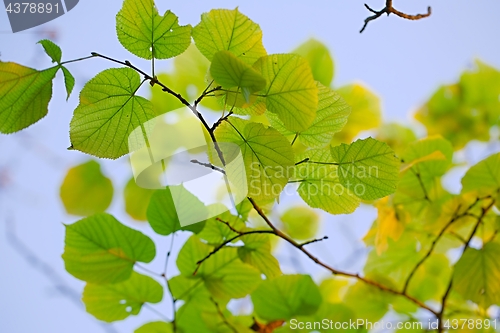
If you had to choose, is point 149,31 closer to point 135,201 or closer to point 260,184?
point 260,184

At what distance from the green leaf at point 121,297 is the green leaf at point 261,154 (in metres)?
0.23

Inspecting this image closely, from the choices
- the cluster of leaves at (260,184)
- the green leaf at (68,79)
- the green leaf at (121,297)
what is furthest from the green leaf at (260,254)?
the green leaf at (68,79)

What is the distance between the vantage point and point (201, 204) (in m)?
0.41

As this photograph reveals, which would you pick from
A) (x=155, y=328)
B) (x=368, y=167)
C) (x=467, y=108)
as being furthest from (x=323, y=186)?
(x=467, y=108)

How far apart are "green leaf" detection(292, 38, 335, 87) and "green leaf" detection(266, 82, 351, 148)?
26 centimetres

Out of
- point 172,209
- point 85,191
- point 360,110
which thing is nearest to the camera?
point 172,209

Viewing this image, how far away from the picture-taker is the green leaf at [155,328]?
1.51 feet

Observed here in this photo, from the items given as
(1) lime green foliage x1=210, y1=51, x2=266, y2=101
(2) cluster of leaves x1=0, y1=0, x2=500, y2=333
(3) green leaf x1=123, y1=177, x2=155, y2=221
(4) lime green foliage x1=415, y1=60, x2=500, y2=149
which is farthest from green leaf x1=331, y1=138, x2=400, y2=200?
(4) lime green foliage x1=415, y1=60, x2=500, y2=149

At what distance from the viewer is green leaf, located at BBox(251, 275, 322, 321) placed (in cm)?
48

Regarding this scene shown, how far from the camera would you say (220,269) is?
447 mm

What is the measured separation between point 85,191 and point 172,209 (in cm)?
20

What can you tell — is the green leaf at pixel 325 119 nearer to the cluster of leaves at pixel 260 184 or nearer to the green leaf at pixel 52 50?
the cluster of leaves at pixel 260 184

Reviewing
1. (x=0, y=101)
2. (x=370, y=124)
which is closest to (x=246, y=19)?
(x=0, y=101)

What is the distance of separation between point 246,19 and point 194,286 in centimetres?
29
